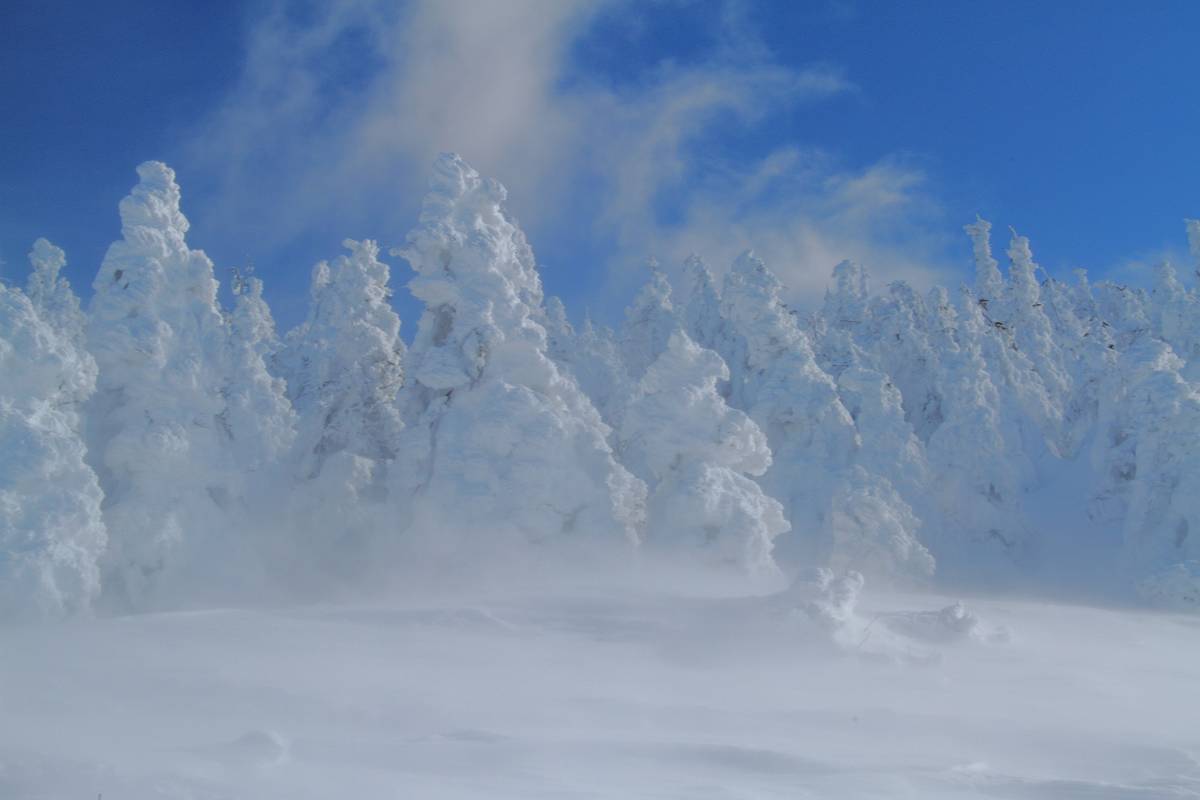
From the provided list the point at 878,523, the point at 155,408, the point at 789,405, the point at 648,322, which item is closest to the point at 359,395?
the point at 155,408

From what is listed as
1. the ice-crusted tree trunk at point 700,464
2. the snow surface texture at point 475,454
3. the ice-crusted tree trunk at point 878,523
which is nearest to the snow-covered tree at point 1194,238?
the snow surface texture at point 475,454

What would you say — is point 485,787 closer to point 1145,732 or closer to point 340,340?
point 1145,732

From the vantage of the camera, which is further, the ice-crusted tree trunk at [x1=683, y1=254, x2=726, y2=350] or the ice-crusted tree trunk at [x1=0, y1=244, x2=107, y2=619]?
the ice-crusted tree trunk at [x1=683, y1=254, x2=726, y2=350]

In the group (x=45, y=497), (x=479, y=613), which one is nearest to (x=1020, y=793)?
(x=479, y=613)

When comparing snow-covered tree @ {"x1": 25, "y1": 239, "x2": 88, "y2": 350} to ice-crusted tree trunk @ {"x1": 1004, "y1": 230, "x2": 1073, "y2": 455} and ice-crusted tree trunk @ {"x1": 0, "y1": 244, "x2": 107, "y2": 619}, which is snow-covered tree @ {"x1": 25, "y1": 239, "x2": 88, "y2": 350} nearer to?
ice-crusted tree trunk @ {"x1": 0, "y1": 244, "x2": 107, "y2": 619}

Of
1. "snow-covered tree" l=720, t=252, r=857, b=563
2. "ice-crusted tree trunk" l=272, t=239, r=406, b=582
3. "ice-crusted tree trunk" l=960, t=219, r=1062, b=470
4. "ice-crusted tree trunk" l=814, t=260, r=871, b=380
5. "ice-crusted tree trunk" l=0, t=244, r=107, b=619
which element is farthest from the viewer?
"ice-crusted tree trunk" l=960, t=219, r=1062, b=470

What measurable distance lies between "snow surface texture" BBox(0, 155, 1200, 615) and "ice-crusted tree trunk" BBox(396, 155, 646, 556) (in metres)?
0.08

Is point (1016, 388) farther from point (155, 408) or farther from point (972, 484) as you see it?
point (155, 408)

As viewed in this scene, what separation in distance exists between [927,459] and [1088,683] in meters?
29.8

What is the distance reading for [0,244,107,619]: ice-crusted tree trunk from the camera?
20.1 metres

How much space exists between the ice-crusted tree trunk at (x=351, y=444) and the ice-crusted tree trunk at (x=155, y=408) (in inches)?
142

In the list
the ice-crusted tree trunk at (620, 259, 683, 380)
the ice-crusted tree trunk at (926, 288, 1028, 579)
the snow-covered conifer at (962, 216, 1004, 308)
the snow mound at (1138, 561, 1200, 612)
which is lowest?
the snow mound at (1138, 561, 1200, 612)

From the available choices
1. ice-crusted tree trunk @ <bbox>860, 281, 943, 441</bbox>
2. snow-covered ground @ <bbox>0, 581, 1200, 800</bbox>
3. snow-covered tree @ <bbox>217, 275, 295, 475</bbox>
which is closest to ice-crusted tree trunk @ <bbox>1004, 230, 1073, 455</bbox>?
ice-crusted tree trunk @ <bbox>860, 281, 943, 441</bbox>

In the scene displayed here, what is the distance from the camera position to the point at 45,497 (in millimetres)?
20781
